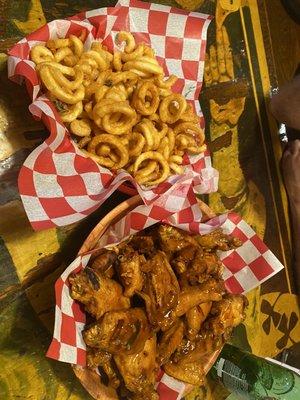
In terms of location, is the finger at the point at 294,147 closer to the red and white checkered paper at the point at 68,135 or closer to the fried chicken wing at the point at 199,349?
the red and white checkered paper at the point at 68,135

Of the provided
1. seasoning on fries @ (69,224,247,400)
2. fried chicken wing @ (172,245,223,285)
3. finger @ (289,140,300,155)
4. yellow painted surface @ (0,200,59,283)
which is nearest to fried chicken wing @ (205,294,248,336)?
seasoning on fries @ (69,224,247,400)

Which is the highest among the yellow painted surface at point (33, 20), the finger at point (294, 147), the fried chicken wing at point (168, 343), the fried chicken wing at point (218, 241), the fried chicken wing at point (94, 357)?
the yellow painted surface at point (33, 20)

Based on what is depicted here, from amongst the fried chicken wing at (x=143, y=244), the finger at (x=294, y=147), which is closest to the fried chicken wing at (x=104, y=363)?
the fried chicken wing at (x=143, y=244)

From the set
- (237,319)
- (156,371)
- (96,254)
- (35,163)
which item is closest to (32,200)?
(35,163)

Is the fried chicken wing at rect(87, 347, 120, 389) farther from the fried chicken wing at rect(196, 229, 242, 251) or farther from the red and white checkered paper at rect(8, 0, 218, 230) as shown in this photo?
the fried chicken wing at rect(196, 229, 242, 251)

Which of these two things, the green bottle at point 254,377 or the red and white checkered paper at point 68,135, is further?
the green bottle at point 254,377

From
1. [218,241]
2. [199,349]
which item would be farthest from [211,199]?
[199,349]
